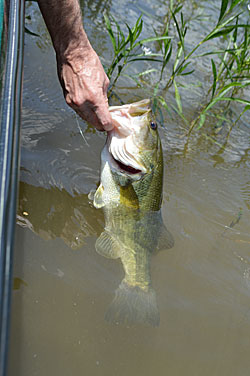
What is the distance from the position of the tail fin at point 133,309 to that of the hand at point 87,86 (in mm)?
1156

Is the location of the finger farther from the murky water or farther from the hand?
the murky water

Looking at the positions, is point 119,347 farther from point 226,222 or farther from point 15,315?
point 226,222

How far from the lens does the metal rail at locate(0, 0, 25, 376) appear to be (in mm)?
1259

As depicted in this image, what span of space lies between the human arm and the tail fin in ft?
3.79

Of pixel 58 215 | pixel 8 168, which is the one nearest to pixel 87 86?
pixel 58 215

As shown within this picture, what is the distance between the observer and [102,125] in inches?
106

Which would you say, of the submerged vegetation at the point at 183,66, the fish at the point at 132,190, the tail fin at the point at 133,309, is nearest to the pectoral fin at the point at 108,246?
the fish at the point at 132,190

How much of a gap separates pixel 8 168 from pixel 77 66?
1529mm

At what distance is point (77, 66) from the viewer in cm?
277

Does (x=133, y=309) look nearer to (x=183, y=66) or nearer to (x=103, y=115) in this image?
(x=103, y=115)

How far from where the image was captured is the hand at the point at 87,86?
8.68 feet

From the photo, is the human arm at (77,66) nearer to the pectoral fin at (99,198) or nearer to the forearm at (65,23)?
the forearm at (65,23)

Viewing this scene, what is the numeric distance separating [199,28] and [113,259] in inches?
204

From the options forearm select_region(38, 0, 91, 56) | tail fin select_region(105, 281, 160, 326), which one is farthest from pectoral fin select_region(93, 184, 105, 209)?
forearm select_region(38, 0, 91, 56)
